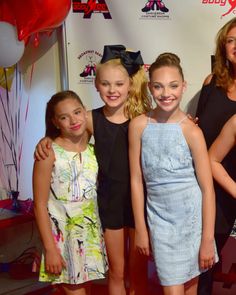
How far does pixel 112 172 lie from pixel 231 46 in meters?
0.74

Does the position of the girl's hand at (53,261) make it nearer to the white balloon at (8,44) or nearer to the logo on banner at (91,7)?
the white balloon at (8,44)

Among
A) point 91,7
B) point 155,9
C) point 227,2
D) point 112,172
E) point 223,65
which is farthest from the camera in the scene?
point 91,7

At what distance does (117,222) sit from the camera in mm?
1861

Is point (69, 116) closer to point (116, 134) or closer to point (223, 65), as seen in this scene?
point (116, 134)

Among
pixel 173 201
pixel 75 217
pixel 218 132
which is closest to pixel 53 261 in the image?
pixel 75 217

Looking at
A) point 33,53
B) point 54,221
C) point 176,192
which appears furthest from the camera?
point 33,53

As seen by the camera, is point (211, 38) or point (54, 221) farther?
point (211, 38)

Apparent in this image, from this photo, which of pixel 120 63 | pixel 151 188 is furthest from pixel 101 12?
pixel 151 188

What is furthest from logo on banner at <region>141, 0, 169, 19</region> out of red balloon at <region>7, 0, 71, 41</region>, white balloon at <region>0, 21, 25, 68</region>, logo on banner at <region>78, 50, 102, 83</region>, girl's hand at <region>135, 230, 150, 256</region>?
girl's hand at <region>135, 230, 150, 256</region>

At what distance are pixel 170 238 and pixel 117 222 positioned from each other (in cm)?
30

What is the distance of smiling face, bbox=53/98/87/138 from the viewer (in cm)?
172

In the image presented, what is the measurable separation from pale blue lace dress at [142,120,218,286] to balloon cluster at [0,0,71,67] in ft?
2.77

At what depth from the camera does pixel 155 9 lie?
2.31 meters

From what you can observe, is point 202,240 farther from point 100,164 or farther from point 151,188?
point 100,164
